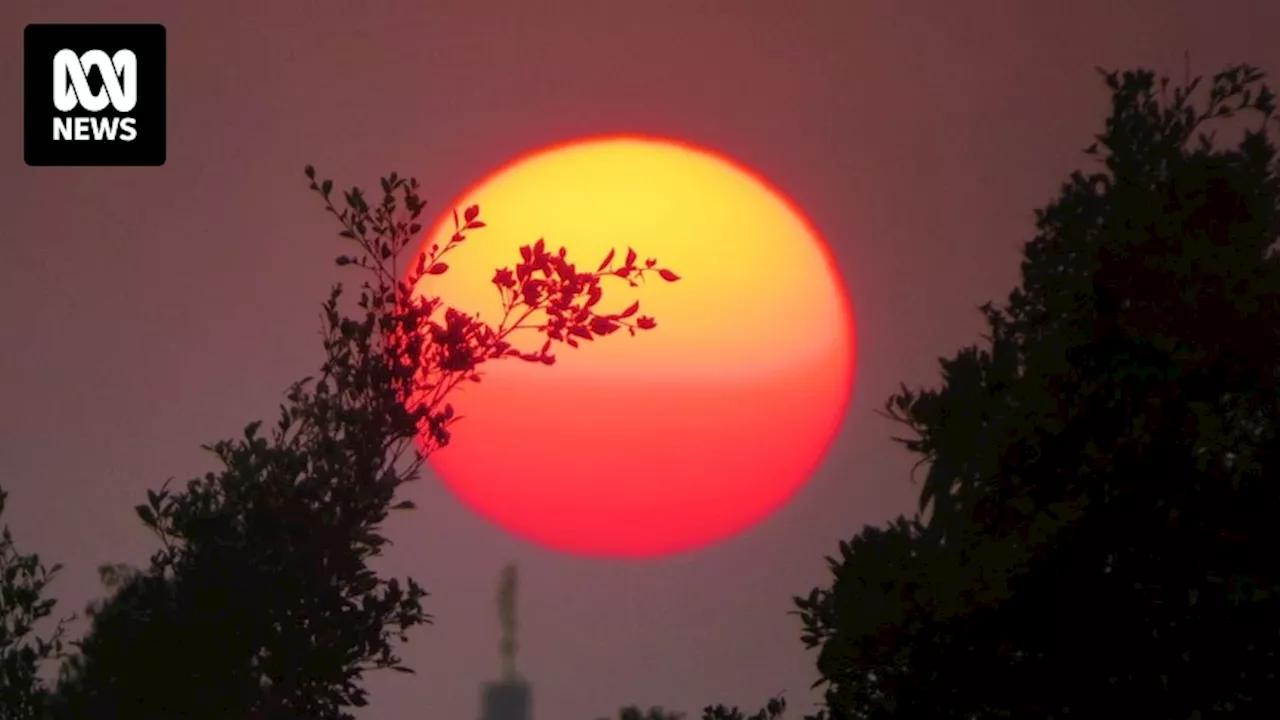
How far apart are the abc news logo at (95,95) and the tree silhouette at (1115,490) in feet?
38.9

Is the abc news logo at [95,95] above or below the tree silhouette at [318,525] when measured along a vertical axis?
above

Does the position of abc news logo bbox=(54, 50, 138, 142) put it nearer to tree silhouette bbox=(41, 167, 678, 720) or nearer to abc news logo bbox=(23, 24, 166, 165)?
abc news logo bbox=(23, 24, 166, 165)

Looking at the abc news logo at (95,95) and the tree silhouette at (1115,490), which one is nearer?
the tree silhouette at (1115,490)

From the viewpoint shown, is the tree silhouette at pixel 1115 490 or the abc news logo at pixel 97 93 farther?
the abc news logo at pixel 97 93

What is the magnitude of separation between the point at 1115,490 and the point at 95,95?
15.7m

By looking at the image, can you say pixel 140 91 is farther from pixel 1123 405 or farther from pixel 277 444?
pixel 1123 405

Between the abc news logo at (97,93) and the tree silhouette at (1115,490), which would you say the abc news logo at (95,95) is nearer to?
the abc news logo at (97,93)

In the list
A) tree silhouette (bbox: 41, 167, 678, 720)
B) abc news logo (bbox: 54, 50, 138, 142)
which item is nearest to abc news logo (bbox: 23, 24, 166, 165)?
abc news logo (bbox: 54, 50, 138, 142)

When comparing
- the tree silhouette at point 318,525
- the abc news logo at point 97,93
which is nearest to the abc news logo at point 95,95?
the abc news logo at point 97,93

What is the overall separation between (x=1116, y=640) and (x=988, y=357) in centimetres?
439

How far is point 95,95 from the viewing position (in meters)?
27.3

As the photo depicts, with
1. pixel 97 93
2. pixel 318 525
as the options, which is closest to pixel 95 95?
pixel 97 93

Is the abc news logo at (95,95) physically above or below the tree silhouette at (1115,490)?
above

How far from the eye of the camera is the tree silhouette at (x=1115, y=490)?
2198 cm
